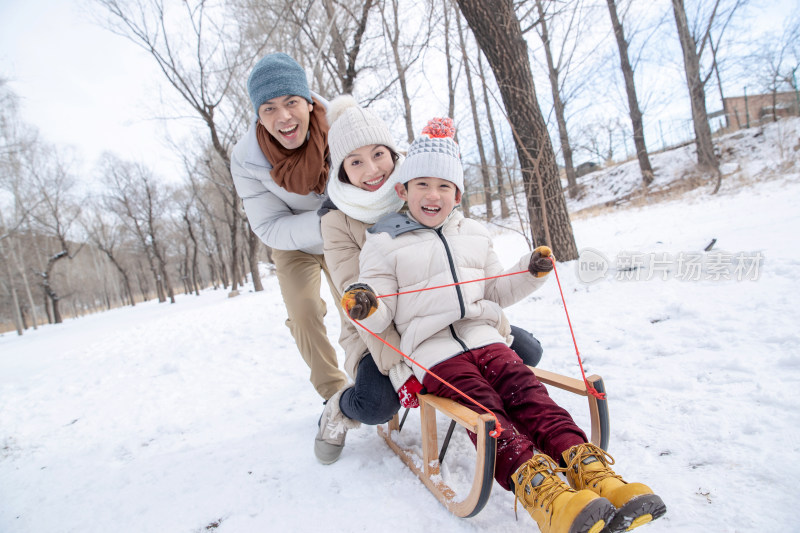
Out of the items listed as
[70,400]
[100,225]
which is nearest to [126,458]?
[70,400]

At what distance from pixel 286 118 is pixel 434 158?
A: 0.90m

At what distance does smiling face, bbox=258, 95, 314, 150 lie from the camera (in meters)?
2.19

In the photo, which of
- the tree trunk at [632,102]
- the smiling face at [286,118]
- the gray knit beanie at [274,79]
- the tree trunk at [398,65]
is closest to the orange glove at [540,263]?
the smiling face at [286,118]

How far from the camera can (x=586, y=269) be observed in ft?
13.9

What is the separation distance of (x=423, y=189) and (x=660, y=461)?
4.74 feet

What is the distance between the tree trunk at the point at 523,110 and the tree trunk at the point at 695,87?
932 centimetres

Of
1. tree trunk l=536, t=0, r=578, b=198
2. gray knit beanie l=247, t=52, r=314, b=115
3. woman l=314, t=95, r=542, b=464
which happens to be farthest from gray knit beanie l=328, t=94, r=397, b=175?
tree trunk l=536, t=0, r=578, b=198

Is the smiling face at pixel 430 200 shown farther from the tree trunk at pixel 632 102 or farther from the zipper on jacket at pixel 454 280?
the tree trunk at pixel 632 102

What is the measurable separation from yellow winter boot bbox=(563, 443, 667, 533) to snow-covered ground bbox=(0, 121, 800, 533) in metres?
0.29

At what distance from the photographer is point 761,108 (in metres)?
17.2

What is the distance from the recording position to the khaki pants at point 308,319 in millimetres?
2441

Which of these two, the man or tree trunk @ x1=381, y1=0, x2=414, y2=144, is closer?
the man

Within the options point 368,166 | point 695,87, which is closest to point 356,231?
point 368,166

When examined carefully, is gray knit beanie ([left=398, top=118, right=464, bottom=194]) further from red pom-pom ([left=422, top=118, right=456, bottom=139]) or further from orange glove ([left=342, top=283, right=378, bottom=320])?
orange glove ([left=342, top=283, right=378, bottom=320])
